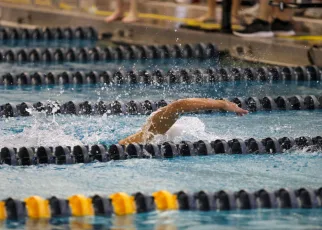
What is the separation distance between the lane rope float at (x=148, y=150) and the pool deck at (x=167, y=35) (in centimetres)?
350

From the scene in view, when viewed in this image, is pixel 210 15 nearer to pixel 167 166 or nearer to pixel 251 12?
pixel 251 12

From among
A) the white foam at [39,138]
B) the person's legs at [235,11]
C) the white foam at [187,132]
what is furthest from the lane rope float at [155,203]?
the person's legs at [235,11]

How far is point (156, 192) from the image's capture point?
19.0 ft

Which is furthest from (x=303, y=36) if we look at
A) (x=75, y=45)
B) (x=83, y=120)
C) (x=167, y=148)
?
(x=167, y=148)

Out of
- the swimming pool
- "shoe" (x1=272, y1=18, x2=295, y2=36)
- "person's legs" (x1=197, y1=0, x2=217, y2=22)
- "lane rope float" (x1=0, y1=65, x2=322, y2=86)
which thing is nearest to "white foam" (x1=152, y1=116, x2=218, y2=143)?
the swimming pool

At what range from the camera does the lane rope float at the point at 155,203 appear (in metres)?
5.48

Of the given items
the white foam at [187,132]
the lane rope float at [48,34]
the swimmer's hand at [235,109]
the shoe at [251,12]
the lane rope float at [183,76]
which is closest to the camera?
the swimmer's hand at [235,109]

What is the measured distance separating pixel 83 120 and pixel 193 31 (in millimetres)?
4046

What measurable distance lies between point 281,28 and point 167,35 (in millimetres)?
1537

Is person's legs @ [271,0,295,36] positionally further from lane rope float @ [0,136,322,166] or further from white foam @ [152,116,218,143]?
lane rope float @ [0,136,322,166]

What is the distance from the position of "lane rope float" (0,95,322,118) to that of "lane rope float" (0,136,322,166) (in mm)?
1452

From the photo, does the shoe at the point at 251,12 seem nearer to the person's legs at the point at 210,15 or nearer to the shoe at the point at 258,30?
the person's legs at the point at 210,15

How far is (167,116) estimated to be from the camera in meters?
6.99

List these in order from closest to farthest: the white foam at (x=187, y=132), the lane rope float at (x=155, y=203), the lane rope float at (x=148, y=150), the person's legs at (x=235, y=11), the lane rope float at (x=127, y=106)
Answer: the lane rope float at (x=155, y=203), the lane rope float at (x=148, y=150), the white foam at (x=187, y=132), the lane rope float at (x=127, y=106), the person's legs at (x=235, y=11)
